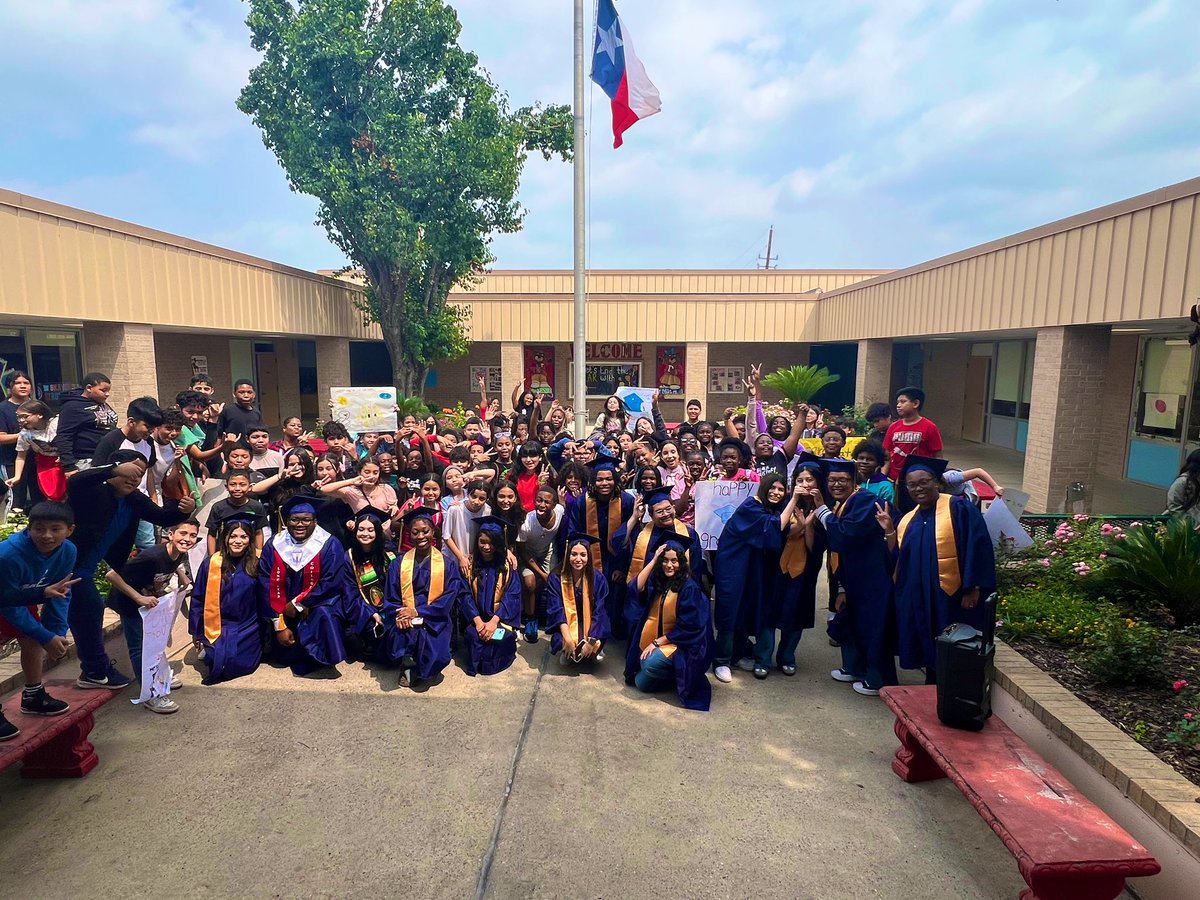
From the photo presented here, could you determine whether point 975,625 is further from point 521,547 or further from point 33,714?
point 33,714

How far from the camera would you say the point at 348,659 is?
509 centimetres

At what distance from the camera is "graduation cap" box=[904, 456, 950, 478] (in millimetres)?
4417

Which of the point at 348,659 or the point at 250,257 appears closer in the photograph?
the point at 348,659

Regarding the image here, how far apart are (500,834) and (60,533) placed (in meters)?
2.68

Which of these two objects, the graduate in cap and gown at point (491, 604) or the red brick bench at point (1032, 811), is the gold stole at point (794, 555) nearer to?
the red brick bench at point (1032, 811)

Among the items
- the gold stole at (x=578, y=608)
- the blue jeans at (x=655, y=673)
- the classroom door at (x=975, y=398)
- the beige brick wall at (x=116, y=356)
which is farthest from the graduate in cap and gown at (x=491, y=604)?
the classroom door at (x=975, y=398)

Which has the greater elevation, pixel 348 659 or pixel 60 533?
pixel 60 533

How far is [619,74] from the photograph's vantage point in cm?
1052

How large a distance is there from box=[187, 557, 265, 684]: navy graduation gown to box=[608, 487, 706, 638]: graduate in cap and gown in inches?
104

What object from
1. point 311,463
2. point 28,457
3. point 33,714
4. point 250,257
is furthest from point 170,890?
point 250,257

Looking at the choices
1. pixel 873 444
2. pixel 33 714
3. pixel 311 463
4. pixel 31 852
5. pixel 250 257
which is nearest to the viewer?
pixel 31 852

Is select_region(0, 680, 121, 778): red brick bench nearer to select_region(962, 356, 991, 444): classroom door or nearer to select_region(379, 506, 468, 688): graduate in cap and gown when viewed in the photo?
select_region(379, 506, 468, 688): graduate in cap and gown

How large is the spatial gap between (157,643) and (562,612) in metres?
2.56

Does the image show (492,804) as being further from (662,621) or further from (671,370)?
(671,370)
